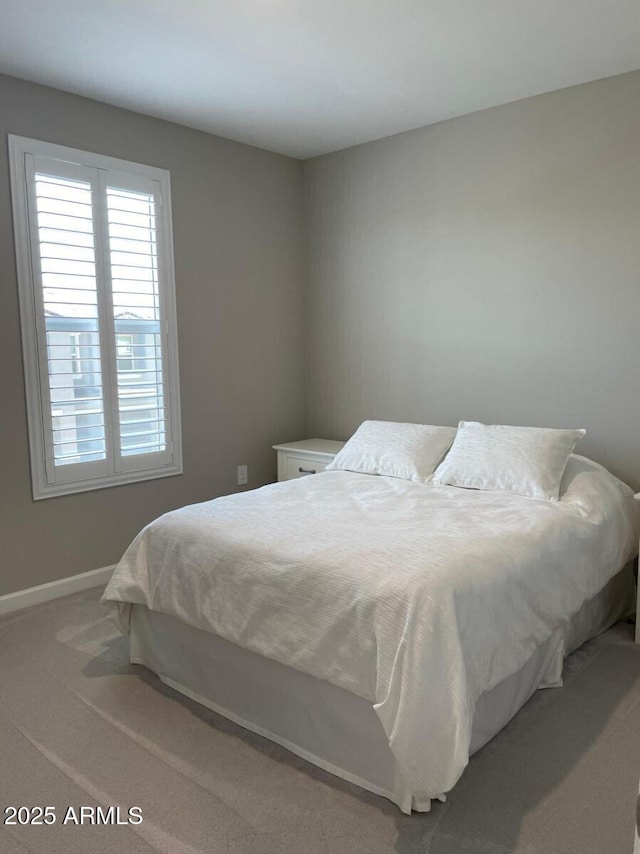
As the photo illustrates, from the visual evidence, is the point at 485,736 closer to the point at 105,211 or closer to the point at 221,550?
the point at 221,550

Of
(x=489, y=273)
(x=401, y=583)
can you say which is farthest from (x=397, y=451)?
(x=401, y=583)

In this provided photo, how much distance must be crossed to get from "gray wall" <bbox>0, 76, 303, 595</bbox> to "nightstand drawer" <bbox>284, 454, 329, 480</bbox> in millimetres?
269

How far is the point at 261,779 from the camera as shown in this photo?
198 cm

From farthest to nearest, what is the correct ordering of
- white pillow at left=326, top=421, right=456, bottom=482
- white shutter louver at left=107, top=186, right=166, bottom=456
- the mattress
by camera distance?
white shutter louver at left=107, top=186, right=166, bottom=456
white pillow at left=326, top=421, right=456, bottom=482
the mattress

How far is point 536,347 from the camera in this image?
3.47m

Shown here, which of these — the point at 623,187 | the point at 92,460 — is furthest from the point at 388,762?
the point at 623,187

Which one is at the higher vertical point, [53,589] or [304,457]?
[304,457]

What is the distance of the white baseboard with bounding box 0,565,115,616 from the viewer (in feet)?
10.6

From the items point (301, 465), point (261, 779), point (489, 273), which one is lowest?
point (261, 779)

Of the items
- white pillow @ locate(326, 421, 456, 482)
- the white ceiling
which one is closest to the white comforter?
white pillow @ locate(326, 421, 456, 482)

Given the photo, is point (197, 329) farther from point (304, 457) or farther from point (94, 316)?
point (304, 457)

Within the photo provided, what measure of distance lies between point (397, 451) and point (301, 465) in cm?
89

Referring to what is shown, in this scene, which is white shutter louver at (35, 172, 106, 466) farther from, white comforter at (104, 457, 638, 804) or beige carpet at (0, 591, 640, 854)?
beige carpet at (0, 591, 640, 854)

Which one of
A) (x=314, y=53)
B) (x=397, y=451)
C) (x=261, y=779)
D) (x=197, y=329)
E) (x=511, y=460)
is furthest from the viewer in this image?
(x=197, y=329)
